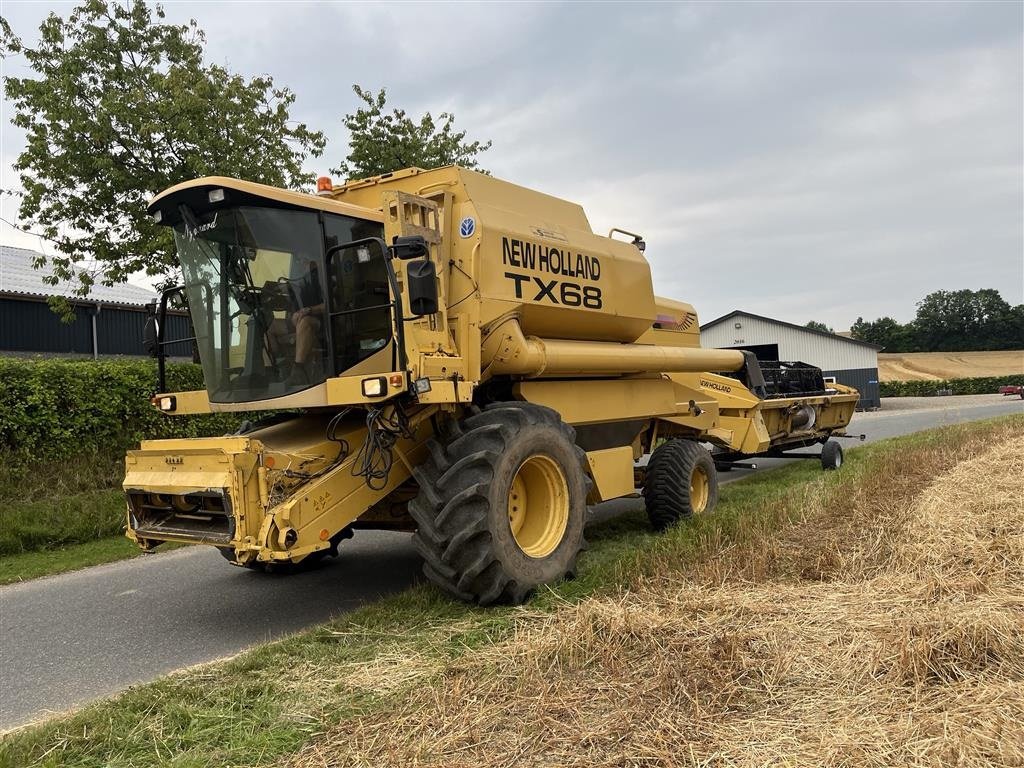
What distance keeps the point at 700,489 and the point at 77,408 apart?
26.4ft

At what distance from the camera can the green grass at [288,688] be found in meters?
3.37

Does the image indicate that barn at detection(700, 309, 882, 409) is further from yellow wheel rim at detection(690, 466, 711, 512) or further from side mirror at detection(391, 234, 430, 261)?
side mirror at detection(391, 234, 430, 261)

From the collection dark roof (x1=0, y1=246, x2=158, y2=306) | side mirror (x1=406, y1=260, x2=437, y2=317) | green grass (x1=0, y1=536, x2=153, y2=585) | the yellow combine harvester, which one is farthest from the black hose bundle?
dark roof (x1=0, y1=246, x2=158, y2=306)

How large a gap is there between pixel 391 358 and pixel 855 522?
4136 millimetres

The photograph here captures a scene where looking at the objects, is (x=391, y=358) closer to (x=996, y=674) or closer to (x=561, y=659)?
(x=561, y=659)

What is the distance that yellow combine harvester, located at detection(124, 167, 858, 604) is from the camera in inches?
199

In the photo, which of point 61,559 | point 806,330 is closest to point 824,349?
point 806,330

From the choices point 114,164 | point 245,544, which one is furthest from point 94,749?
point 114,164

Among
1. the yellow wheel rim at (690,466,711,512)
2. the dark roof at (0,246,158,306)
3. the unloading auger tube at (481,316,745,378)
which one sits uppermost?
the dark roof at (0,246,158,306)

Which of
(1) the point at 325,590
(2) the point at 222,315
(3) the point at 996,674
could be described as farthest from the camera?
(1) the point at 325,590

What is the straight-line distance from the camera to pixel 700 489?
860cm

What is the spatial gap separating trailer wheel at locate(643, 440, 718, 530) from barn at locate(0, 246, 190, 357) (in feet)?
40.8

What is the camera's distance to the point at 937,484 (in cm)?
816

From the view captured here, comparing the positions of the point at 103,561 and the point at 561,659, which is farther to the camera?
the point at 103,561
